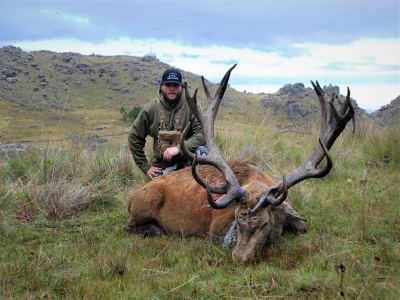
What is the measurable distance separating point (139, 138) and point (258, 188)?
319 centimetres

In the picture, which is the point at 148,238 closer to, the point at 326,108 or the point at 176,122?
the point at 176,122

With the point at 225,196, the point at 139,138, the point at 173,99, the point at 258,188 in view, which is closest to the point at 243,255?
Answer: the point at 225,196

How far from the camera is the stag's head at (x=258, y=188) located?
4.73 metres

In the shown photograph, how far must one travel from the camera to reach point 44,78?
62625 mm

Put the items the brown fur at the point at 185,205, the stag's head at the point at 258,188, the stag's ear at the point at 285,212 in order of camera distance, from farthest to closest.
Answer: the brown fur at the point at 185,205
the stag's ear at the point at 285,212
the stag's head at the point at 258,188

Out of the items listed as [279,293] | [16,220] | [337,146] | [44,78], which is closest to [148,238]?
[16,220]

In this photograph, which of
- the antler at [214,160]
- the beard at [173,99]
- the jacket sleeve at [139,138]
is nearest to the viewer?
the antler at [214,160]

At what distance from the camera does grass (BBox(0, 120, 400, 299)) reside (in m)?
3.92

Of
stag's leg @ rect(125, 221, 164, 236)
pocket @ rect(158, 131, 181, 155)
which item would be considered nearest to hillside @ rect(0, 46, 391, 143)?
pocket @ rect(158, 131, 181, 155)

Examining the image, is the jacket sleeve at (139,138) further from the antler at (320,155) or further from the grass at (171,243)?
the antler at (320,155)

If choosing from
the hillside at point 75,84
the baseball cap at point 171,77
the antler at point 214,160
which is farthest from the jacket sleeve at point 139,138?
the hillside at point 75,84

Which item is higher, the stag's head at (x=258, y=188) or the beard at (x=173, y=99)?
the beard at (x=173, y=99)

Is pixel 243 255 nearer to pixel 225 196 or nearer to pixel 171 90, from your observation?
pixel 225 196

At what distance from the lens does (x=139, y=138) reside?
7953mm
